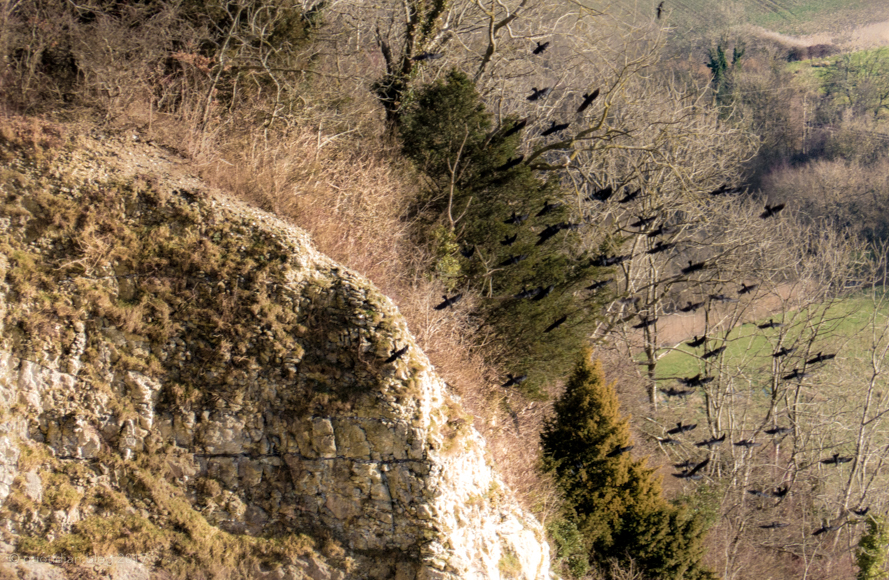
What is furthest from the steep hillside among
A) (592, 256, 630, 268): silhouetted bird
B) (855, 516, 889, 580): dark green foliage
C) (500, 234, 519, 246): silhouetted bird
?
(855, 516, 889, 580): dark green foliage

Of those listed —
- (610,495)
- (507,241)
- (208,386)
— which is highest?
(507,241)

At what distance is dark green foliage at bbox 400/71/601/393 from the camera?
46.5 ft

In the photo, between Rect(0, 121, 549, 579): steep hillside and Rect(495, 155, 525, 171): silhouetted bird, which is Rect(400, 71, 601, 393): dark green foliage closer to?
Rect(495, 155, 525, 171): silhouetted bird

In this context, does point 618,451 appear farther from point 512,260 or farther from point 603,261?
point 512,260

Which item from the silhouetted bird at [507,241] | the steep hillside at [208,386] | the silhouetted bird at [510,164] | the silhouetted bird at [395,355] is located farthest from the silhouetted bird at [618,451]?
the silhouetted bird at [395,355]

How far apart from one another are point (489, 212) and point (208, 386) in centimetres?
748

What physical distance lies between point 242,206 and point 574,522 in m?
9.46

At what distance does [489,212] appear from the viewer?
47.2 feet

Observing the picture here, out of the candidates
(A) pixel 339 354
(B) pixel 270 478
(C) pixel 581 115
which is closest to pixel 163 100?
(A) pixel 339 354

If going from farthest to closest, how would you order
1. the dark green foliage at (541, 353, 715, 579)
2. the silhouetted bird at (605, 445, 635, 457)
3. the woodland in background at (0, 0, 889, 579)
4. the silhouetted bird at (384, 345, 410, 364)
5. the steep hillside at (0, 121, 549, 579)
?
the silhouetted bird at (605, 445, 635, 457), the dark green foliage at (541, 353, 715, 579), the woodland in background at (0, 0, 889, 579), the silhouetted bird at (384, 345, 410, 364), the steep hillside at (0, 121, 549, 579)

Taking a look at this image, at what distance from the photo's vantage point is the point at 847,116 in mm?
47125

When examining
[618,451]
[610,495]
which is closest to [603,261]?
[618,451]

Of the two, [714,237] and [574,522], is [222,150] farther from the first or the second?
[714,237]

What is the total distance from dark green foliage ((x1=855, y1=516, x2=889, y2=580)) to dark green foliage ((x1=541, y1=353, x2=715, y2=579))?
8778 millimetres
